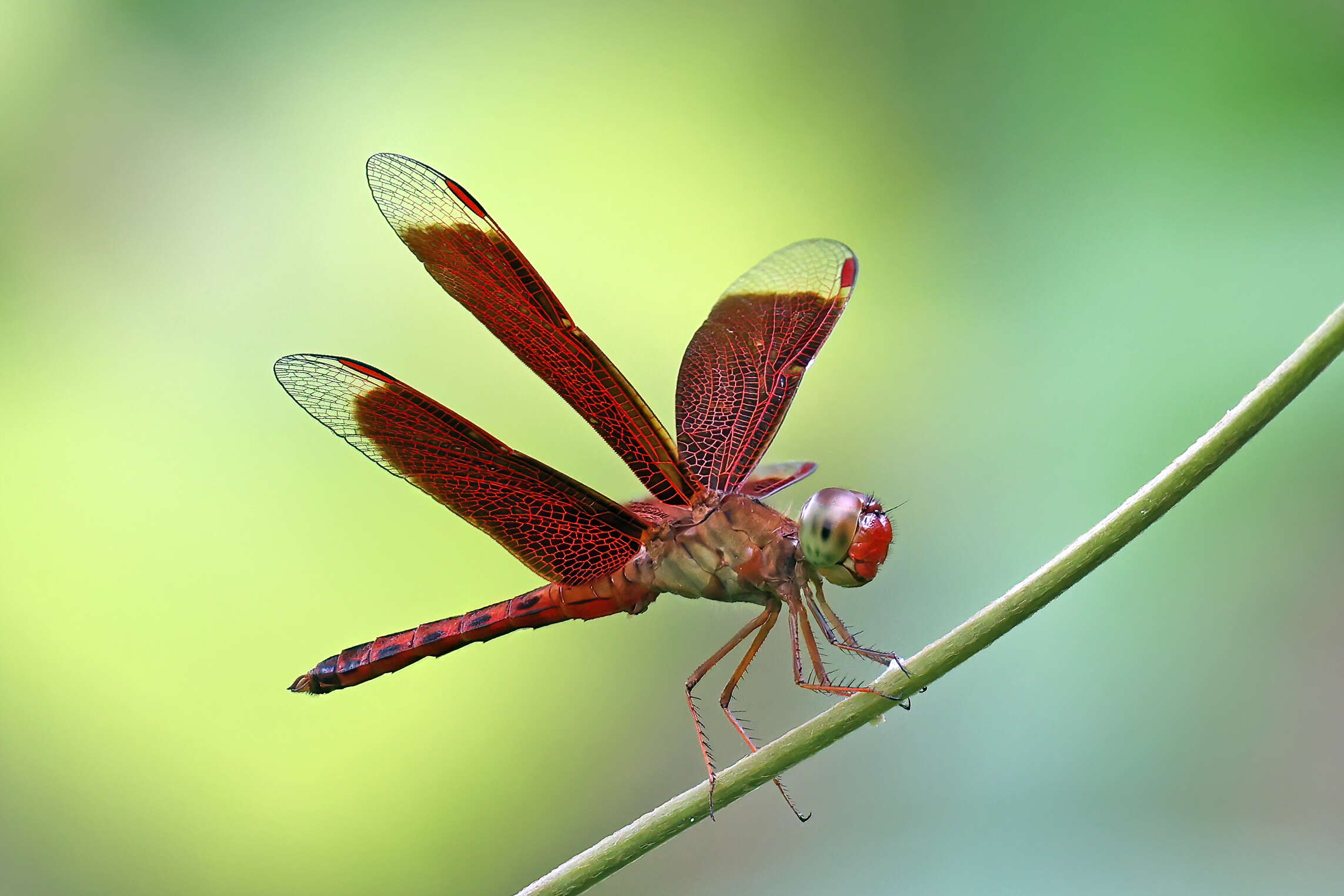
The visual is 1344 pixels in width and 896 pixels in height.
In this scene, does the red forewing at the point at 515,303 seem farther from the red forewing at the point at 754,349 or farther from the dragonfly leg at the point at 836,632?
the dragonfly leg at the point at 836,632

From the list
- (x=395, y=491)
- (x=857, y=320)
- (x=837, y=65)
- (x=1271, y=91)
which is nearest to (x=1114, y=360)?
(x=857, y=320)

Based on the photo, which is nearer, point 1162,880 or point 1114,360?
point 1162,880

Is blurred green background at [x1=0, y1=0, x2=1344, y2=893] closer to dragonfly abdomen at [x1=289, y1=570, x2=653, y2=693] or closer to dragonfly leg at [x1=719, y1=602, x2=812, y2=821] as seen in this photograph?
dragonfly leg at [x1=719, y1=602, x2=812, y2=821]

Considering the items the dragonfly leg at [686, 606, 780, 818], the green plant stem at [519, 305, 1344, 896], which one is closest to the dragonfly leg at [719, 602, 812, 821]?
the dragonfly leg at [686, 606, 780, 818]

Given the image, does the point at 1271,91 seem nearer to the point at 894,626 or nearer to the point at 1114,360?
the point at 1114,360

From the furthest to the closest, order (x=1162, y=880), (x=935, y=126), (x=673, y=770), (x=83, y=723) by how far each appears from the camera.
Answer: (x=935, y=126) < (x=673, y=770) < (x=83, y=723) < (x=1162, y=880)
